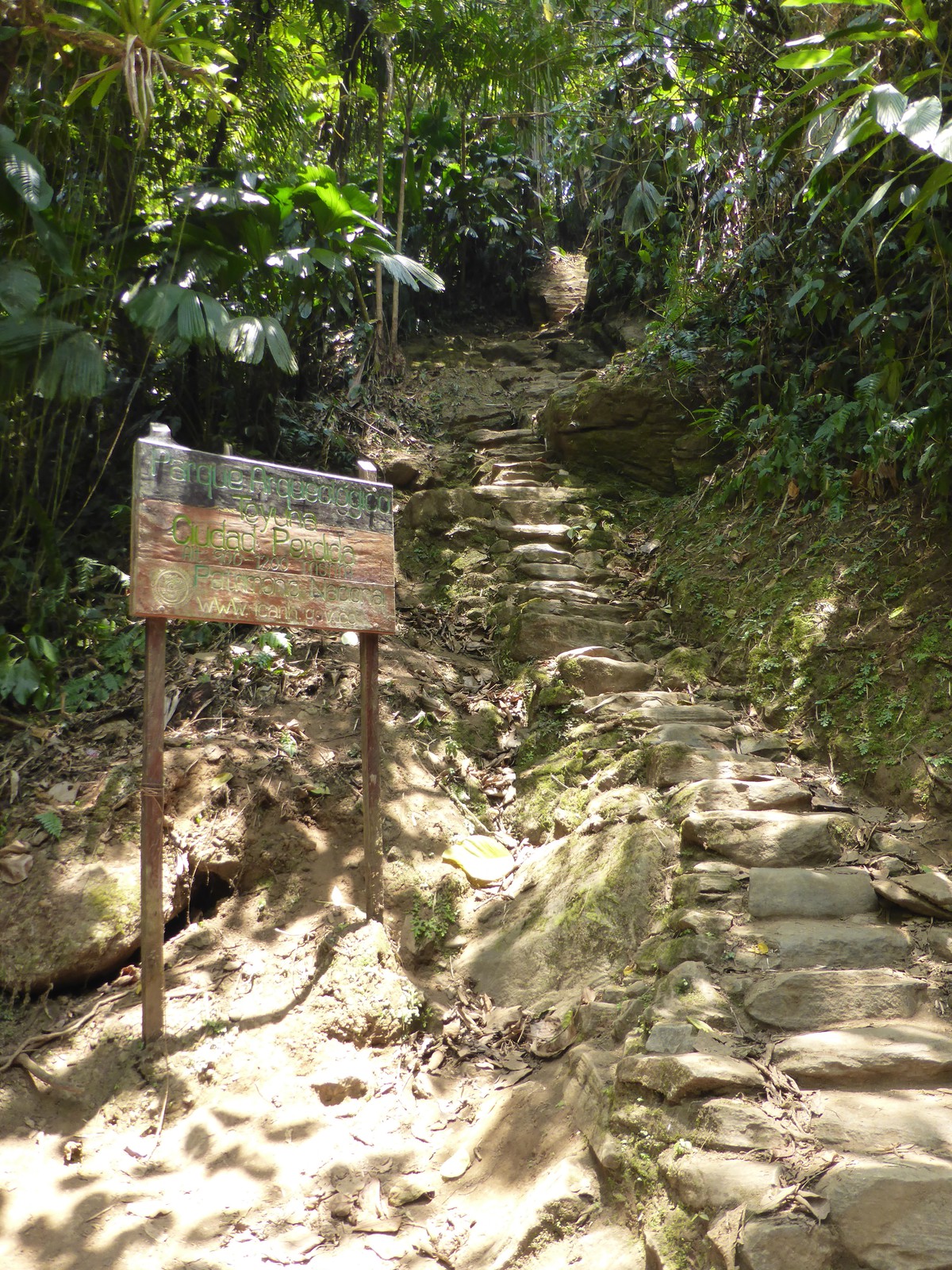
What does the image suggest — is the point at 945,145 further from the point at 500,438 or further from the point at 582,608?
the point at 500,438

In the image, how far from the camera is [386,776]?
4.43 metres

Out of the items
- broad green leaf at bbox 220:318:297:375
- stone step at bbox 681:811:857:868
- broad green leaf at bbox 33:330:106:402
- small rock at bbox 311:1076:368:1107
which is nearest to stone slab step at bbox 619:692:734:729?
stone step at bbox 681:811:857:868

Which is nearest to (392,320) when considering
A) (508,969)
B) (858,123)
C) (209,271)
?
(209,271)

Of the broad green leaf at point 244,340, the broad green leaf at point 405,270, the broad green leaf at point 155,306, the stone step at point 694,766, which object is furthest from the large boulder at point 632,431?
the broad green leaf at point 155,306

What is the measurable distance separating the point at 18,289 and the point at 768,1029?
12.8ft

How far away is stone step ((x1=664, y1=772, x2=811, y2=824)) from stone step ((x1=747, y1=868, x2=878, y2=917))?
43cm

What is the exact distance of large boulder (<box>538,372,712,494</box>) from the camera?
6910mm

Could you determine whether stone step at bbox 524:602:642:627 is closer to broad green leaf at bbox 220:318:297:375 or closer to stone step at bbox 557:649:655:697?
stone step at bbox 557:649:655:697

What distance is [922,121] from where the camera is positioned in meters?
2.78

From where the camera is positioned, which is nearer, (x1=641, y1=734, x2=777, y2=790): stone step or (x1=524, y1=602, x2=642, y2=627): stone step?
(x1=641, y1=734, x2=777, y2=790): stone step

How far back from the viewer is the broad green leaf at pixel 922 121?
276 centimetres

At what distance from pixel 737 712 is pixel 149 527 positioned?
305 cm

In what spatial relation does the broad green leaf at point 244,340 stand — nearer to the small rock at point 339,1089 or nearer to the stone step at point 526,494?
the stone step at point 526,494

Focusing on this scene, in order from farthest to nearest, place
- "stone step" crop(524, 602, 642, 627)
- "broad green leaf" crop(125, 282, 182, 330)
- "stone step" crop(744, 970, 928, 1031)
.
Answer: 1. "stone step" crop(524, 602, 642, 627)
2. "broad green leaf" crop(125, 282, 182, 330)
3. "stone step" crop(744, 970, 928, 1031)
